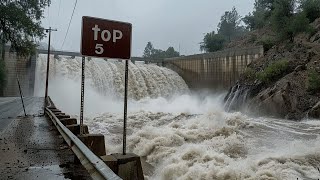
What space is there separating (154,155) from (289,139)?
212 inches

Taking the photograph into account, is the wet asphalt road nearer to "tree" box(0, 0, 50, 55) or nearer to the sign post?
the sign post

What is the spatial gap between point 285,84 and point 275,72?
2828 millimetres

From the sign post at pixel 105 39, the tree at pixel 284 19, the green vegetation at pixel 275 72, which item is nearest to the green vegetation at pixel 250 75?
the green vegetation at pixel 275 72

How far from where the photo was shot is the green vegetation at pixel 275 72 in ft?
80.1

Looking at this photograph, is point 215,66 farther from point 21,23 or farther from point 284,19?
point 21,23

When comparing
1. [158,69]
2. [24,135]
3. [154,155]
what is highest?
[158,69]

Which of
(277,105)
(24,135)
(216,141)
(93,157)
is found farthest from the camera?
(277,105)

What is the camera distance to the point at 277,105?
835 inches

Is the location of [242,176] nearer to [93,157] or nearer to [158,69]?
[93,157]

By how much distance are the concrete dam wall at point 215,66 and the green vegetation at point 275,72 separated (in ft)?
22.1

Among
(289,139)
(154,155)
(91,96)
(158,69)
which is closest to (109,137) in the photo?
(154,155)

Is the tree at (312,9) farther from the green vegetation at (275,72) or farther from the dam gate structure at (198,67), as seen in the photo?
the green vegetation at (275,72)

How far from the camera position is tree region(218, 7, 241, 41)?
322 ft

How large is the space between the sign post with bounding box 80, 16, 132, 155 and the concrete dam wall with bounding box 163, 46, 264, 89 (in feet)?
92.7
